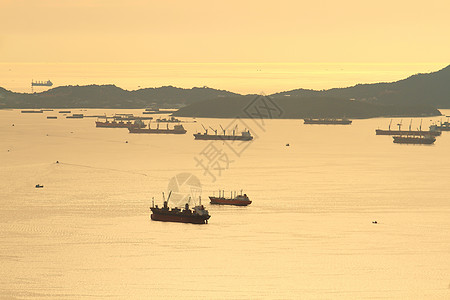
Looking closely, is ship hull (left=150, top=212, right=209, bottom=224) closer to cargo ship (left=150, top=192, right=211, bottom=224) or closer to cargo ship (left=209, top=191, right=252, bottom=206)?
cargo ship (left=150, top=192, right=211, bottom=224)

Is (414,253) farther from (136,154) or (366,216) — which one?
(136,154)

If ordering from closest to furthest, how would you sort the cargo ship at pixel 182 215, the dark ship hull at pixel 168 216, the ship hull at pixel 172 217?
the cargo ship at pixel 182 215 < the ship hull at pixel 172 217 < the dark ship hull at pixel 168 216

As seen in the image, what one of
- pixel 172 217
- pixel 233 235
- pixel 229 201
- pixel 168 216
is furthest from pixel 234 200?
pixel 233 235

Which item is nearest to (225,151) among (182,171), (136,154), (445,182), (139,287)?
(136,154)

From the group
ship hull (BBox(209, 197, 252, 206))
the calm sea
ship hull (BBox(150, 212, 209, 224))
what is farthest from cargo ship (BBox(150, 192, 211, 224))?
ship hull (BBox(209, 197, 252, 206))

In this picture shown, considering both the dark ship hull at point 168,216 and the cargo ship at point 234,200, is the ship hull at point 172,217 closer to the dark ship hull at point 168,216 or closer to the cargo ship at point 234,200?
the dark ship hull at point 168,216

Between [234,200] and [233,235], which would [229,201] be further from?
[233,235]

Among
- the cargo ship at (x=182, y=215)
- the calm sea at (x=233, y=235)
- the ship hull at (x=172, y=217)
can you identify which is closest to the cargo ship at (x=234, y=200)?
the calm sea at (x=233, y=235)
